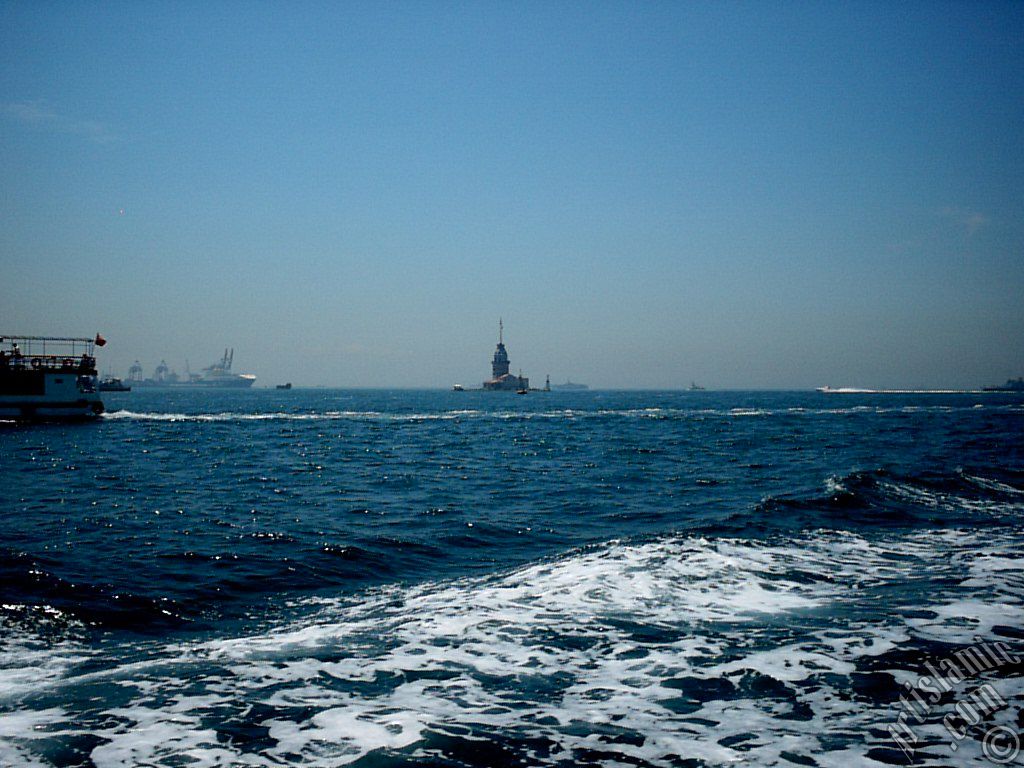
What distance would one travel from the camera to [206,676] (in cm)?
847

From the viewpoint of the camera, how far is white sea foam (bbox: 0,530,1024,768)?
6641 millimetres

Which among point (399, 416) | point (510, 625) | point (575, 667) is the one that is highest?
point (575, 667)

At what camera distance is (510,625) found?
419 inches

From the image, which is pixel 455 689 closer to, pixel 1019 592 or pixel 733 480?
pixel 1019 592

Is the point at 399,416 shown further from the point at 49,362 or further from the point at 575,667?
the point at 575,667

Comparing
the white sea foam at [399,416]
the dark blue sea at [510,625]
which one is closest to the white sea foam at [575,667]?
the dark blue sea at [510,625]

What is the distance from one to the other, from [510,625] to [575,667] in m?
2.07

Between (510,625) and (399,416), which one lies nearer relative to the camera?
(510,625)

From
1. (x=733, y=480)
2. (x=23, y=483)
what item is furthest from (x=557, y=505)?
(x=23, y=483)

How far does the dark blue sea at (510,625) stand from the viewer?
6.71 meters

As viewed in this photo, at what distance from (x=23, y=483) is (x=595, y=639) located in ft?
92.7

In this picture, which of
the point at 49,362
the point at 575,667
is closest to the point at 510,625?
the point at 575,667

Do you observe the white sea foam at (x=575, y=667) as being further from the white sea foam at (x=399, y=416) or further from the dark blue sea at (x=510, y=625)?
the white sea foam at (x=399, y=416)

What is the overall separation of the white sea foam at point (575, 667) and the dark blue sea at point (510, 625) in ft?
0.16
